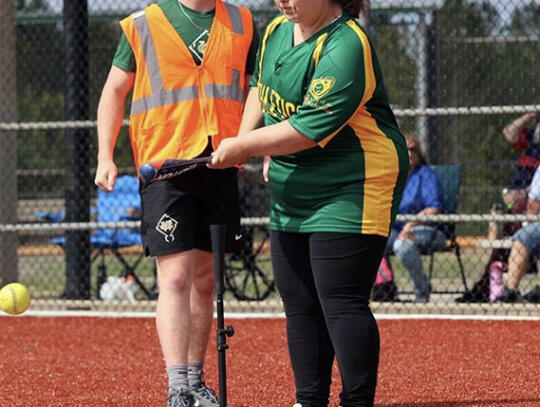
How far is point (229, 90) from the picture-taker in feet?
15.5

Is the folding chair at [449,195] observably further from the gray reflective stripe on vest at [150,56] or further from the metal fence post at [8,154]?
the gray reflective stripe on vest at [150,56]

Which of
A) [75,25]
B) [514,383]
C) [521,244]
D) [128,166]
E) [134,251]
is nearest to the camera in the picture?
[514,383]

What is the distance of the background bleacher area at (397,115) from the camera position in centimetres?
886

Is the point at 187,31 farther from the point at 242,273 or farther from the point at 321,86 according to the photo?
the point at 242,273

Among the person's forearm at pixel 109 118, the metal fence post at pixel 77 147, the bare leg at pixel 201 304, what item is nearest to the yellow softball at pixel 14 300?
the bare leg at pixel 201 304

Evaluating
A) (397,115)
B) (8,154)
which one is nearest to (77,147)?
(8,154)

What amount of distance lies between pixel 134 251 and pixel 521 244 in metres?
4.58

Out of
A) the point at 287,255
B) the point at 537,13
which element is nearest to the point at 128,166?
the point at 537,13

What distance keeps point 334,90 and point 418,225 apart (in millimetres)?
5464

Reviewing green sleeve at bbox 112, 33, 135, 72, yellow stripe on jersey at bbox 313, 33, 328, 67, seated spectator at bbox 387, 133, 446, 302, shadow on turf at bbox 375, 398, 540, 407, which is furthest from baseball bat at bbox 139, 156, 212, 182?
seated spectator at bbox 387, 133, 446, 302

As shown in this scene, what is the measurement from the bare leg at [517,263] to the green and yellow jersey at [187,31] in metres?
4.37

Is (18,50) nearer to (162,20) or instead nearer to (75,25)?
(75,25)

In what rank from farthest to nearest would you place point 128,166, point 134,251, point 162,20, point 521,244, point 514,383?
1. point 128,166
2. point 134,251
3. point 521,244
4. point 514,383
5. point 162,20

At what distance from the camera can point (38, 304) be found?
8.88 meters
